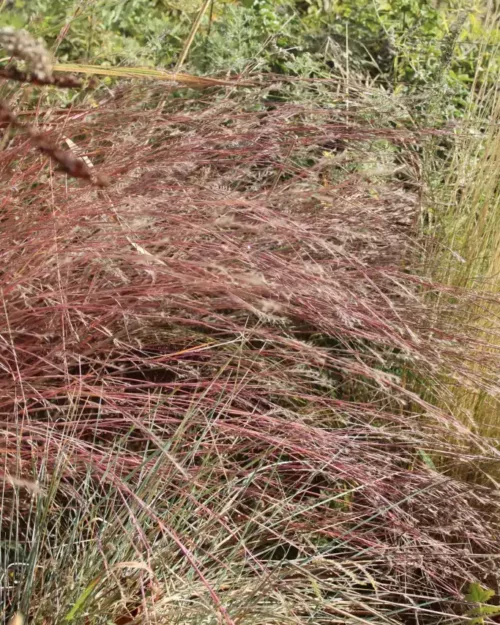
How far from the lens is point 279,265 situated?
2275mm

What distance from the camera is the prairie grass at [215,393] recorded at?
1.87 m

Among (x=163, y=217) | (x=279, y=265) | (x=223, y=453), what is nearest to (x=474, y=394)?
(x=279, y=265)

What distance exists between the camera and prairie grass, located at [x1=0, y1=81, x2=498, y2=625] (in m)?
1.87

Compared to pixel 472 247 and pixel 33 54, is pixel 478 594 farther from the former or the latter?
pixel 33 54

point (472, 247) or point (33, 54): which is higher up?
point (33, 54)

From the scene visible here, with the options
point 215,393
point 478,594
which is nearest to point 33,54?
point 215,393

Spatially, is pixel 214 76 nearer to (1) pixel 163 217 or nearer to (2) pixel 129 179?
(2) pixel 129 179

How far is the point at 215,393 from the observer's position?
7.32ft

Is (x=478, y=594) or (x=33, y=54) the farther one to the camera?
(x=478, y=594)

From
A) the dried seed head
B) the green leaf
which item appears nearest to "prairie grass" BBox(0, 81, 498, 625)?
the green leaf

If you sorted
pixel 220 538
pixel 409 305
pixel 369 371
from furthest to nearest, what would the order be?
pixel 409 305 → pixel 369 371 → pixel 220 538

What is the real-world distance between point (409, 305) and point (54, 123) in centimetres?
107

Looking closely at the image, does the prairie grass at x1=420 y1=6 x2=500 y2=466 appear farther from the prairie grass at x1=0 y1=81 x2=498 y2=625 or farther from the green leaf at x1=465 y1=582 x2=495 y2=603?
the green leaf at x1=465 y1=582 x2=495 y2=603

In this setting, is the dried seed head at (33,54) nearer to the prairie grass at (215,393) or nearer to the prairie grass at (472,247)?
the prairie grass at (215,393)
